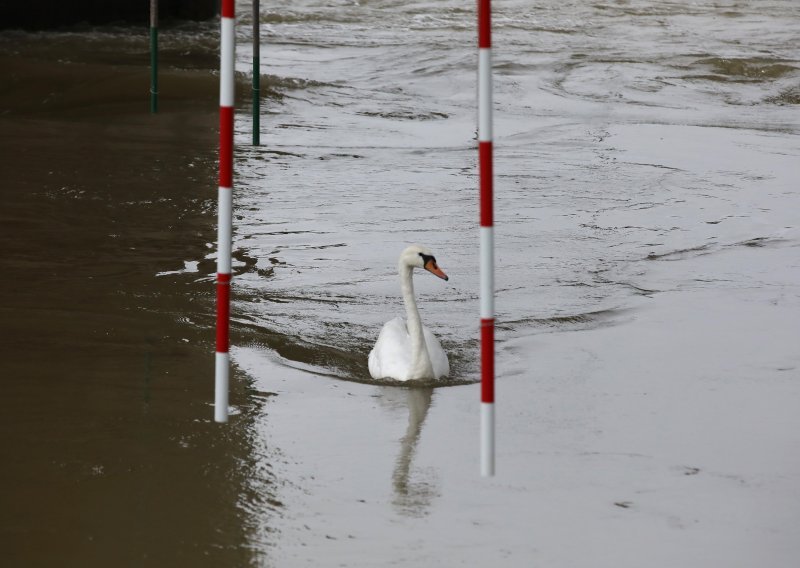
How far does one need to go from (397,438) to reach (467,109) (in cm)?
1078

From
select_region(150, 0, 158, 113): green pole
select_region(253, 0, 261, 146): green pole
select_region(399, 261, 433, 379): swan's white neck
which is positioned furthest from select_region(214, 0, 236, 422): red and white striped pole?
select_region(150, 0, 158, 113): green pole

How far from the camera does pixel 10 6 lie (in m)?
20.2

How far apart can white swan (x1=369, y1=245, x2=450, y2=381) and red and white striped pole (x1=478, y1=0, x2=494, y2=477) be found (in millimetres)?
2013

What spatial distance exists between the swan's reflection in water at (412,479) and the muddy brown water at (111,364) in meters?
0.54

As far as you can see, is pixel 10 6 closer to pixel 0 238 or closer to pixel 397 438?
pixel 0 238

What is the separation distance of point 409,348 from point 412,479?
4.60 feet

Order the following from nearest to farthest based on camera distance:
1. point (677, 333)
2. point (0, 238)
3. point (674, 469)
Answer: point (674, 469) < point (677, 333) < point (0, 238)

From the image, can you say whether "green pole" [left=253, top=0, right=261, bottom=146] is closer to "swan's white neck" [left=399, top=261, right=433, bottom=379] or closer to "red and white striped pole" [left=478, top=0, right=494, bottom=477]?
"swan's white neck" [left=399, top=261, right=433, bottom=379]

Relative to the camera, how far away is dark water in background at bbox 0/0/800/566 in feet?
16.8

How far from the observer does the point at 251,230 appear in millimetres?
9570

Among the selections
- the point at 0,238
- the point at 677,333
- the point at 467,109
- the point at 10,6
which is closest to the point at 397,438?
the point at 677,333

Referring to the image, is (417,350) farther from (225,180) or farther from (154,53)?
(154,53)

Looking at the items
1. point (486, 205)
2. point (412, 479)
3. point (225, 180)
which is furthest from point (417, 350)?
point (486, 205)

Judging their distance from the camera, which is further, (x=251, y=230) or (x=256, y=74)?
(x=256, y=74)
